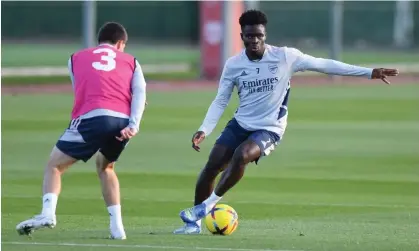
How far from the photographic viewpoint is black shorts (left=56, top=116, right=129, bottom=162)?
10.8 metres

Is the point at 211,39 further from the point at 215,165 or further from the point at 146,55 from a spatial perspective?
the point at 215,165

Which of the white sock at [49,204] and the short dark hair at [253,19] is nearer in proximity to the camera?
the white sock at [49,204]

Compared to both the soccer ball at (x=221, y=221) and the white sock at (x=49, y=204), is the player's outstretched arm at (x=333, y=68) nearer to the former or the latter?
the soccer ball at (x=221, y=221)

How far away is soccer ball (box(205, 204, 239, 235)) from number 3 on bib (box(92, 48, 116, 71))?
165cm

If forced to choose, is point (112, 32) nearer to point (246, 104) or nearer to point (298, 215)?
point (246, 104)

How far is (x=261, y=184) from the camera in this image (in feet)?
52.5

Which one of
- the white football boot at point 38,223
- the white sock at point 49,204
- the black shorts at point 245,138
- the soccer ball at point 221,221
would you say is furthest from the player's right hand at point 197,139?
the white football boot at point 38,223

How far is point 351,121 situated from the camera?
960 inches

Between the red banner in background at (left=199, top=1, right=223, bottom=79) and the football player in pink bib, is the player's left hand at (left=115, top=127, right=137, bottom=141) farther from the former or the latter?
the red banner in background at (left=199, top=1, right=223, bottom=79)

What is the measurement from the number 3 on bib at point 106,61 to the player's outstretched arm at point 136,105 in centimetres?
22

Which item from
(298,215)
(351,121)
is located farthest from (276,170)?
(351,121)

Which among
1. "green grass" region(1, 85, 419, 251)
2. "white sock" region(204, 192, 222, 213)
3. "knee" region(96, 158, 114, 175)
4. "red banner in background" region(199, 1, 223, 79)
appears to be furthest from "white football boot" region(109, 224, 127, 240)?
"red banner in background" region(199, 1, 223, 79)

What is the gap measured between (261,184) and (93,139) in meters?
5.45

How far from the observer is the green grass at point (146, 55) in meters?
45.7
